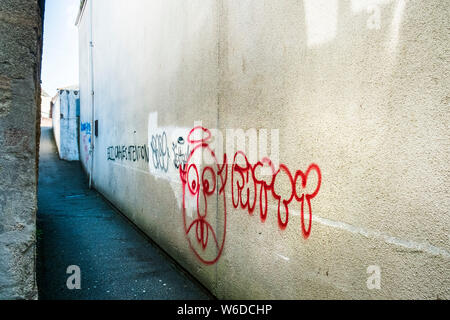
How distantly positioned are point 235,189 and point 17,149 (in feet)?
5.72

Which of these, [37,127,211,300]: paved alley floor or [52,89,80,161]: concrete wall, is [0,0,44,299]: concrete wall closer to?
[37,127,211,300]: paved alley floor

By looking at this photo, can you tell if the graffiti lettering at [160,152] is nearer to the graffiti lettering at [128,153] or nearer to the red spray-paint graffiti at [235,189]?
the graffiti lettering at [128,153]

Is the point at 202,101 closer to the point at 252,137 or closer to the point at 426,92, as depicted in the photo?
the point at 252,137

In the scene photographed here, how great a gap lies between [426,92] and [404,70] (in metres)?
0.16

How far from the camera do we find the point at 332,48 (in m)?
1.96

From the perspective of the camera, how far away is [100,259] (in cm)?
445

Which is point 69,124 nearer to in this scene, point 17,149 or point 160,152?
point 160,152

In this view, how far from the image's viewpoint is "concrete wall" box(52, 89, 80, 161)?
45.3 ft

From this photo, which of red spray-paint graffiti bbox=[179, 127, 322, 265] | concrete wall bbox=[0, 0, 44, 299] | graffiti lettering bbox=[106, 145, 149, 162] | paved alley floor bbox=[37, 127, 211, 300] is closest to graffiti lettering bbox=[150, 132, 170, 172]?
graffiti lettering bbox=[106, 145, 149, 162]

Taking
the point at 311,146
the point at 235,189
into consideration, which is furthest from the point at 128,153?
the point at 311,146

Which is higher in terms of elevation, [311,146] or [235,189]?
[311,146]

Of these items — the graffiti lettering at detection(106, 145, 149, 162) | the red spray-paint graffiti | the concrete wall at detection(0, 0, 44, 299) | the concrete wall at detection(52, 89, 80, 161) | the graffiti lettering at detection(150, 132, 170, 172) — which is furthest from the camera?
the concrete wall at detection(52, 89, 80, 161)

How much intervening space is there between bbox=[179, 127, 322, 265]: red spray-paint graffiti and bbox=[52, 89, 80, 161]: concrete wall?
11.5m

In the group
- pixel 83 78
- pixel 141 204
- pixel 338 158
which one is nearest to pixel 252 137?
pixel 338 158
